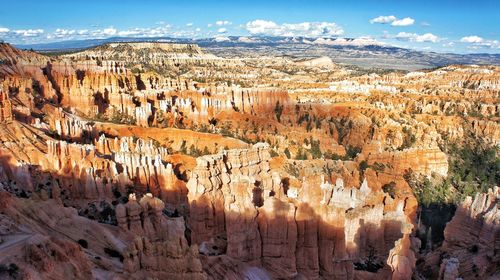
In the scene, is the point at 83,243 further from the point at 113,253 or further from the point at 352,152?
the point at 352,152

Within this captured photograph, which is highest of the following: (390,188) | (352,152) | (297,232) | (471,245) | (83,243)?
(83,243)

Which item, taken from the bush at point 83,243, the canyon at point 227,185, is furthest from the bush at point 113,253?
the bush at point 83,243

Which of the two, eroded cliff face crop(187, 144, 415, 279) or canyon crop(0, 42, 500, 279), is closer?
canyon crop(0, 42, 500, 279)

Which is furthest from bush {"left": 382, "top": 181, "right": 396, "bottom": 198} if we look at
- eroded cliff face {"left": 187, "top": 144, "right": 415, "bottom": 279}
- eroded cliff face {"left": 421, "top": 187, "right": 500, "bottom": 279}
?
eroded cliff face {"left": 187, "top": 144, "right": 415, "bottom": 279}

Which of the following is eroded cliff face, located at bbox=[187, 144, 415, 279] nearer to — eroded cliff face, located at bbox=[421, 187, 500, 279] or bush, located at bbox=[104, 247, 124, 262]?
eroded cliff face, located at bbox=[421, 187, 500, 279]

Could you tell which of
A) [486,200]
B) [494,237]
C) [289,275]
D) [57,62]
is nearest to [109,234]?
[289,275]

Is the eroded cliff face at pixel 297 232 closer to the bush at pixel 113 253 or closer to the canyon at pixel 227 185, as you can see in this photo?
the canyon at pixel 227 185

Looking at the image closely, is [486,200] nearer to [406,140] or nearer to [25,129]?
[25,129]

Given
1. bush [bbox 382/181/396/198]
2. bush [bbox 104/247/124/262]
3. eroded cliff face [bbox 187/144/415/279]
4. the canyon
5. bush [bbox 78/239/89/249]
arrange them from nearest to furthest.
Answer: bush [bbox 104/247/124/262], bush [bbox 78/239/89/249], the canyon, eroded cliff face [bbox 187/144/415/279], bush [bbox 382/181/396/198]

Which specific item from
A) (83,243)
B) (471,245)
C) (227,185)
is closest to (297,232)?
(227,185)
